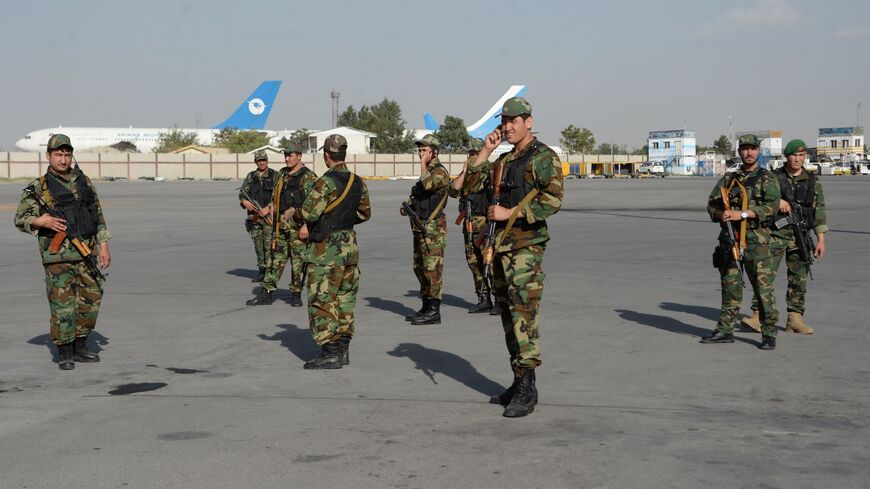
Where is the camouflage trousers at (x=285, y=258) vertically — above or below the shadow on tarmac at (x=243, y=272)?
above

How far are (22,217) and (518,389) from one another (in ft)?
14.5

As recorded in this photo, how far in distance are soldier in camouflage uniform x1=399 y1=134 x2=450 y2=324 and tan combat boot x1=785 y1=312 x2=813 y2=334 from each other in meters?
3.55

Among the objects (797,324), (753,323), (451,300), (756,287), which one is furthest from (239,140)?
(756,287)

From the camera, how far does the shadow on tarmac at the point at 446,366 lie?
724cm

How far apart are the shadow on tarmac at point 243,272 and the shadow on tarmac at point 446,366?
6507 mm

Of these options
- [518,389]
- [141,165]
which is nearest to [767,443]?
[518,389]

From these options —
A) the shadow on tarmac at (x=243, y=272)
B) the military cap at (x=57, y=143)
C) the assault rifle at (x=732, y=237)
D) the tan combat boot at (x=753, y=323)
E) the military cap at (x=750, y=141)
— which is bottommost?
the shadow on tarmac at (x=243, y=272)

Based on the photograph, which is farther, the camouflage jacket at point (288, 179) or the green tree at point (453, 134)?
the green tree at point (453, 134)

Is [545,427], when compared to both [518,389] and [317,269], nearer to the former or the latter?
[518,389]

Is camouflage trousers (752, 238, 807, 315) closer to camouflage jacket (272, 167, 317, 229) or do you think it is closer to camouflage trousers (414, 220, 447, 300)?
camouflage trousers (414, 220, 447, 300)

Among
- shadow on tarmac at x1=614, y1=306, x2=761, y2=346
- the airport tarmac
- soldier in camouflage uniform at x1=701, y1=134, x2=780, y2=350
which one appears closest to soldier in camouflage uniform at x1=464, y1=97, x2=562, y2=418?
the airport tarmac

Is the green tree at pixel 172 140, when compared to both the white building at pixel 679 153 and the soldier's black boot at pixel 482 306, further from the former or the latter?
the soldier's black boot at pixel 482 306

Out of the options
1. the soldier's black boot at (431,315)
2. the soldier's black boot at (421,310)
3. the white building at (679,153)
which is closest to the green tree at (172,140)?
the white building at (679,153)

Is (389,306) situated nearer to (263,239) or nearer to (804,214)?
(263,239)
